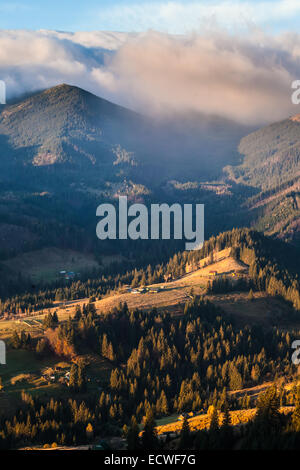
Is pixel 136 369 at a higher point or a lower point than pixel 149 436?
lower

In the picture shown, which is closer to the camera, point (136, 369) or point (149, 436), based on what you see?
point (149, 436)

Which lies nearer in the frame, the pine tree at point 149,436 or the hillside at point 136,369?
the pine tree at point 149,436

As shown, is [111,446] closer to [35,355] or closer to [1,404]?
[1,404]

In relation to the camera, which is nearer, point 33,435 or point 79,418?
point 33,435

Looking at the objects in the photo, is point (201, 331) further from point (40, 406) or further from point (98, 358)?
point (40, 406)

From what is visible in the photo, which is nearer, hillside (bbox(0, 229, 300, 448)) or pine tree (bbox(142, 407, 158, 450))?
pine tree (bbox(142, 407, 158, 450))
